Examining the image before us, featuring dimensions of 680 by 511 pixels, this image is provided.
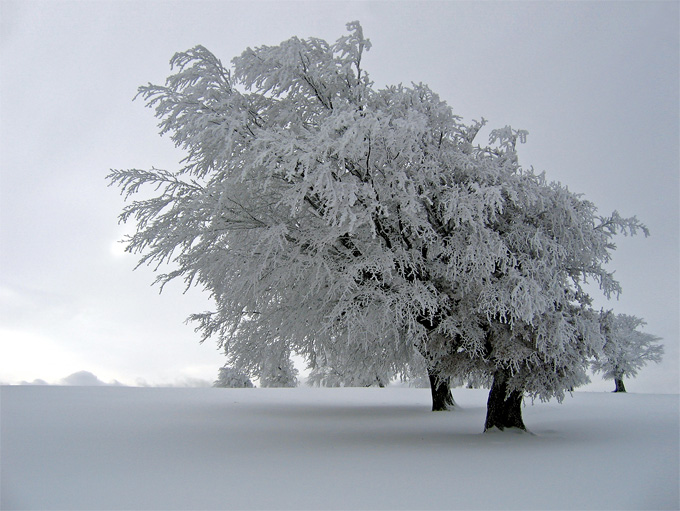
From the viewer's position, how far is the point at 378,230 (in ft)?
29.7

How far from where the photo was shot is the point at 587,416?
47.3ft

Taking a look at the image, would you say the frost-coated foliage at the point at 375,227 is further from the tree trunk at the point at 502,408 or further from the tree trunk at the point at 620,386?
Answer: the tree trunk at the point at 620,386

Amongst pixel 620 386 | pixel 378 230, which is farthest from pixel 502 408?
pixel 620 386

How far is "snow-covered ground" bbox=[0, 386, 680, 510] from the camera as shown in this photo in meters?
5.26

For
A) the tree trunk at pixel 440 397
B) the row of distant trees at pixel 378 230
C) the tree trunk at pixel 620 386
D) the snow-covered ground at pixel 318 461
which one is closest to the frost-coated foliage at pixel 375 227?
the row of distant trees at pixel 378 230

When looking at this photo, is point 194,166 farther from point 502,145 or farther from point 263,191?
point 502,145

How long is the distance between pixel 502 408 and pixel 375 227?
15.6ft

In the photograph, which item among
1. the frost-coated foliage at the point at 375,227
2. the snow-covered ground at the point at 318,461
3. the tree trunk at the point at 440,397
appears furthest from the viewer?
the tree trunk at the point at 440,397

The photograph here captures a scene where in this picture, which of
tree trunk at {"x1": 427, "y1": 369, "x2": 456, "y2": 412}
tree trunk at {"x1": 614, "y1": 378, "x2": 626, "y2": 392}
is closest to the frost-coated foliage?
tree trunk at {"x1": 427, "y1": 369, "x2": 456, "y2": 412}

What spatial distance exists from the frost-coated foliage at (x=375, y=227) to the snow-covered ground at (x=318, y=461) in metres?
1.67

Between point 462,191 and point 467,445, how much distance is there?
13.7ft

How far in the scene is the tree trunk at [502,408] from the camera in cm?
1051

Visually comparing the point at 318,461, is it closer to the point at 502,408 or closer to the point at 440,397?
the point at 502,408

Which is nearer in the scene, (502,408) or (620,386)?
(502,408)
